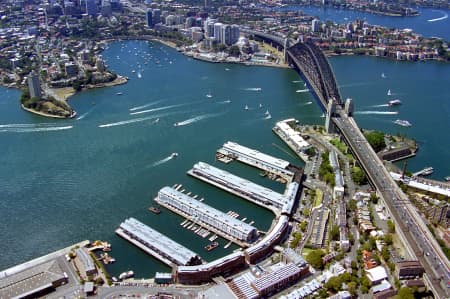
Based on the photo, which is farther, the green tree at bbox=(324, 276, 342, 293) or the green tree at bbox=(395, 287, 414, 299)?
the green tree at bbox=(324, 276, 342, 293)

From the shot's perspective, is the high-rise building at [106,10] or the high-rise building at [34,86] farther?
the high-rise building at [106,10]

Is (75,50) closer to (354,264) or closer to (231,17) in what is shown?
(231,17)

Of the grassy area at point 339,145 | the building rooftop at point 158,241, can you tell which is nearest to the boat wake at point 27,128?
the building rooftop at point 158,241

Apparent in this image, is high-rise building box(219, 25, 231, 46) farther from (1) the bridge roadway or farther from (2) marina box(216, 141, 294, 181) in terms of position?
(1) the bridge roadway

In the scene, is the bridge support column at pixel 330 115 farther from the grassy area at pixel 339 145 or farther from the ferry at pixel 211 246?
the ferry at pixel 211 246

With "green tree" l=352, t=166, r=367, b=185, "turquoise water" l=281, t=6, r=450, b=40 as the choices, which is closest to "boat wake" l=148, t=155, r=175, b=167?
"green tree" l=352, t=166, r=367, b=185

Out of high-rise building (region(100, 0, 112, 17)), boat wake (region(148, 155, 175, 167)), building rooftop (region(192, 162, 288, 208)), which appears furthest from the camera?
high-rise building (region(100, 0, 112, 17))

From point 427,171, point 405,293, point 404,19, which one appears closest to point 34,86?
point 427,171
